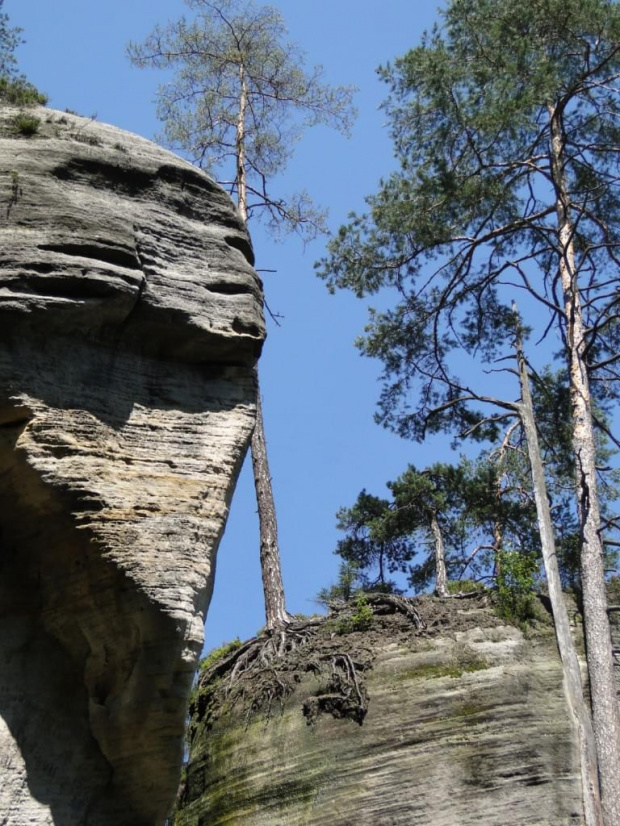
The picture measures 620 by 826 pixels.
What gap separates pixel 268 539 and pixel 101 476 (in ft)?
23.2

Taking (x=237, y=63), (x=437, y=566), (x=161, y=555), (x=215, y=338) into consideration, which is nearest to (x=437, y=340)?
(x=437, y=566)

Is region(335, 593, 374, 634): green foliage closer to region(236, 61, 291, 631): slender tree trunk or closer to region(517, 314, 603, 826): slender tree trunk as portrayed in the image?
region(236, 61, 291, 631): slender tree trunk

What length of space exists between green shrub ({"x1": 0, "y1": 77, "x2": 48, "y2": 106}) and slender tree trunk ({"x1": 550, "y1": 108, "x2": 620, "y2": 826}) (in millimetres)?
7739

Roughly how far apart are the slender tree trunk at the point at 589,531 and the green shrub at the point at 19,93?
25.4 ft

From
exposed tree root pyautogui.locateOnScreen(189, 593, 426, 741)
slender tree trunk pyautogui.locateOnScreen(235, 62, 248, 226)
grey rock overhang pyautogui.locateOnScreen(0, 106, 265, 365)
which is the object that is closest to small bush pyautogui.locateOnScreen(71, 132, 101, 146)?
grey rock overhang pyautogui.locateOnScreen(0, 106, 265, 365)

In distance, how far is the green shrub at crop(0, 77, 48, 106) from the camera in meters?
9.59

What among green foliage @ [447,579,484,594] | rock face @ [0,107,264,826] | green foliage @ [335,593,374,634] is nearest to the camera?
rock face @ [0,107,264,826]

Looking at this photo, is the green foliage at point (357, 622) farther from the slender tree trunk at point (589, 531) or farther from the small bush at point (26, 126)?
the small bush at point (26, 126)

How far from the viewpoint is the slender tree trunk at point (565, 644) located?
1120 centimetres

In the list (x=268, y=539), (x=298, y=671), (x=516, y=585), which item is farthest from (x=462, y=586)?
(x=298, y=671)

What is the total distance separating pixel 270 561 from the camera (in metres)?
14.5

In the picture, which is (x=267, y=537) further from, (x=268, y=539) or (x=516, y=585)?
(x=516, y=585)

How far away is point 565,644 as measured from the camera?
12.5 m

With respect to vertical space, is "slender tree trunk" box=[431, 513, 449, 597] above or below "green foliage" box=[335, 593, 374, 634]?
above
